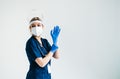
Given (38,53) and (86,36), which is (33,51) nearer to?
(38,53)

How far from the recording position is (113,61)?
103 inches

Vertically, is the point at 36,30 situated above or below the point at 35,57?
above

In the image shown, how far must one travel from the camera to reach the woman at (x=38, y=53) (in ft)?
5.74

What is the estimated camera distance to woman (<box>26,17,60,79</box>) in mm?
1751

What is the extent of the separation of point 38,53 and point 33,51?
0.13 ft

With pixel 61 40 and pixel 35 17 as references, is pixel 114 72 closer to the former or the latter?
pixel 61 40

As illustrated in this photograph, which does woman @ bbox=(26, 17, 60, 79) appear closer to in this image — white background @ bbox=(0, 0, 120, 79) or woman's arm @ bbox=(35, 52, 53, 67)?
woman's arm @ bbox=(35, 52, 53, 67)

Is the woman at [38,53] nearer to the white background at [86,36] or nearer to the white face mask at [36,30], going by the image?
the white face mask at [36,30]

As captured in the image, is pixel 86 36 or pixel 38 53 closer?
pixel 38 53

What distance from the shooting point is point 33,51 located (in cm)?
176

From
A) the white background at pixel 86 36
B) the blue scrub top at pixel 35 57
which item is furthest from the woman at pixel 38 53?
the white background at pixel 86 36

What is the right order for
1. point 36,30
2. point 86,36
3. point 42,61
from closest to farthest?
point 42,61, point 36,30, point 86,36

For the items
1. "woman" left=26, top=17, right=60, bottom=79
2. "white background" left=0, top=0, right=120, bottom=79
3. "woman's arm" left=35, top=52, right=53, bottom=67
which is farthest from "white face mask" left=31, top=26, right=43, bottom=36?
"white background" left=0, top=0, right=120, bottom=79

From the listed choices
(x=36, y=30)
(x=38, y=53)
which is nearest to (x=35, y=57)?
(x=38, y=53)
